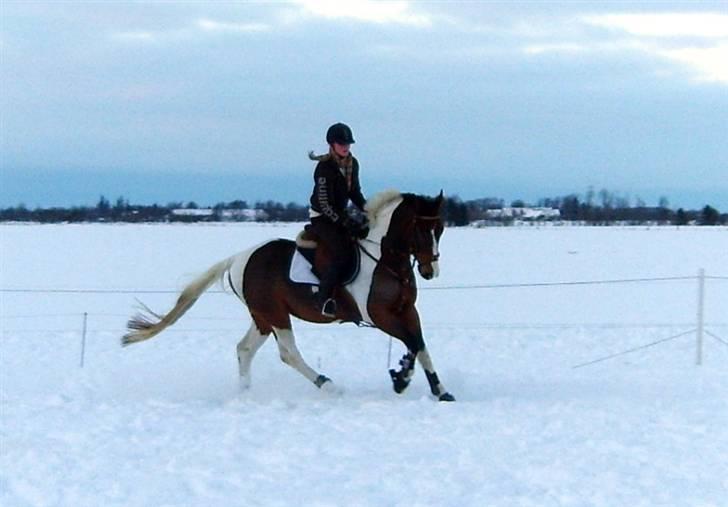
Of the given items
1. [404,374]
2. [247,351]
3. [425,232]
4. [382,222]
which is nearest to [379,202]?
[382,222]

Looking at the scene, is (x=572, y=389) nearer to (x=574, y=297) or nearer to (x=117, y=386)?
(x=117, y=386)

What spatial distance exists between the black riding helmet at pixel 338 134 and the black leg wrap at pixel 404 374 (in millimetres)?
1706

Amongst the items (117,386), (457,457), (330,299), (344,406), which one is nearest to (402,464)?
(457,457)

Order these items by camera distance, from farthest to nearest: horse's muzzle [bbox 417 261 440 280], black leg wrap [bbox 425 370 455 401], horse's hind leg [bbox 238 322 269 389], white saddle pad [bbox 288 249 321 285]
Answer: horse's hind leg [bbox 238 322 269 389], white saddle pad [bbox 288 249 321 285], black leg wrap [bbox 425 370 455 401], horse's muzzle [bbox 417 261 440 280]

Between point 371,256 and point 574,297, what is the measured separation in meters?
11.0

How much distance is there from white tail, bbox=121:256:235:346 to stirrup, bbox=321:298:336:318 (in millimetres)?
1117

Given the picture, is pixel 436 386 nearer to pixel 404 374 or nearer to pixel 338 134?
pixel 404 374

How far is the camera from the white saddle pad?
25.2 feet

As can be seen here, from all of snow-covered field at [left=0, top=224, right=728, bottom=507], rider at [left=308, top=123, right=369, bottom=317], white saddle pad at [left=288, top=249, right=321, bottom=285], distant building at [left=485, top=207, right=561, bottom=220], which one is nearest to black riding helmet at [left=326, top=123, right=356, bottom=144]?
rider at [left=308, top=123, right=369, bottom=317]

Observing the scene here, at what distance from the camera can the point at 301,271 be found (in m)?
7.74

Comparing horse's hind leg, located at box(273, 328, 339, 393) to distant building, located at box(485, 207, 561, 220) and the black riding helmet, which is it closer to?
the black riding helmet

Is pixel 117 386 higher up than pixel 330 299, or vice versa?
pixel 330 299

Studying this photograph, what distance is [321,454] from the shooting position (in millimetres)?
5422

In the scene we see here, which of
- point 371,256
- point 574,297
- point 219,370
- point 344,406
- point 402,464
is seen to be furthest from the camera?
point 574,297
